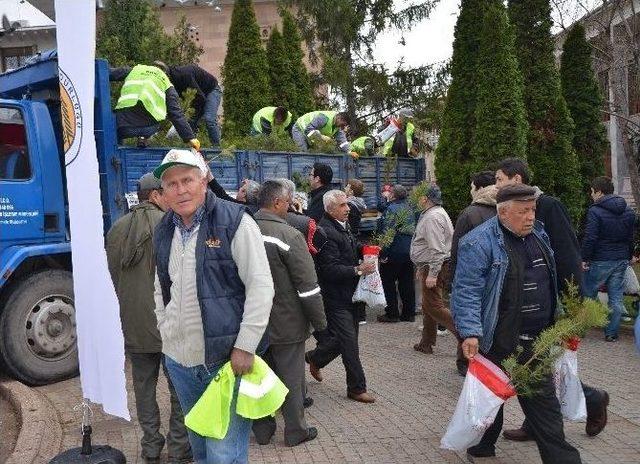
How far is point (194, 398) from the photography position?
3496 millimetres

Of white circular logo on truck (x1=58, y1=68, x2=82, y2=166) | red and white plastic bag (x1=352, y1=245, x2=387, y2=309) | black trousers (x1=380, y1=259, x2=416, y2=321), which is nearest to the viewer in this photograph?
white circular logo on truck (x1=58, y1=68, x2=82, y2=166)

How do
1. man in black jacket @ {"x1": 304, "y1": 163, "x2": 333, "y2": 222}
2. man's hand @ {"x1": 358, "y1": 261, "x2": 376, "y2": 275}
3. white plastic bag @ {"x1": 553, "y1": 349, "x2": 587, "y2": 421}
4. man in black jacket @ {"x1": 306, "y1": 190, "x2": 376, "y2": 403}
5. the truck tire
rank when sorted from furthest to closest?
man in black jacket @ {"x1": 304, "y1": 163, "x2": 333, "y2": 222}
the truck tire
man's hand @ {"x1": 358, "y1": 261, "x2": 376, "y2": 275}
man in black jacket @ {"x1": 306, "y1": 190, "x2": 376, "y2": 403}
white plastic bag @ {"x1": 553, "y1": 349, "x2": 587, "y2": 421}

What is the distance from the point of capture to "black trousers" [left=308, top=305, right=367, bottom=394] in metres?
6.17

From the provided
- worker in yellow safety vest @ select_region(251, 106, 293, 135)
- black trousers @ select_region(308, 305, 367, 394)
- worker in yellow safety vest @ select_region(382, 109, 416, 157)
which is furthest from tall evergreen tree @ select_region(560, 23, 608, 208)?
black trousers @ select_region(308, 305, 367, 394)

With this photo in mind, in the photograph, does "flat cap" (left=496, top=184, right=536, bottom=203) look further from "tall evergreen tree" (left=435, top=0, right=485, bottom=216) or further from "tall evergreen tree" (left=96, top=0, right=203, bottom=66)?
"tall evergreen tree" (left=96, top=0, right=203, bottom=66)

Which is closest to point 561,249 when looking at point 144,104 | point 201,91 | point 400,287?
point 144,104

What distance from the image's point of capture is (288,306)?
521 cm

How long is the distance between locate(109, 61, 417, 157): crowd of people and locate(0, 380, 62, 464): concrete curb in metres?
2.72

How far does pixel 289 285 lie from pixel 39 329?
3.00 meters

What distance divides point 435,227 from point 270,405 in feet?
17.3

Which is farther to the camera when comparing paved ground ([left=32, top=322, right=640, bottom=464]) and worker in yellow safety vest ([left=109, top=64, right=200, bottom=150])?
worker in yellow safety vest ([left=109, top=64, right=200, bottom=150])

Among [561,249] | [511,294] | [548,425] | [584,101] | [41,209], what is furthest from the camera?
[584,101]

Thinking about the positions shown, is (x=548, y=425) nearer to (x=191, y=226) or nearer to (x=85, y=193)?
(x=191, y=226)

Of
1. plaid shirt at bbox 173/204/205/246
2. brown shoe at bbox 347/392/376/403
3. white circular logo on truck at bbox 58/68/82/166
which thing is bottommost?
brown shoe at bbox 347/392/376/403
